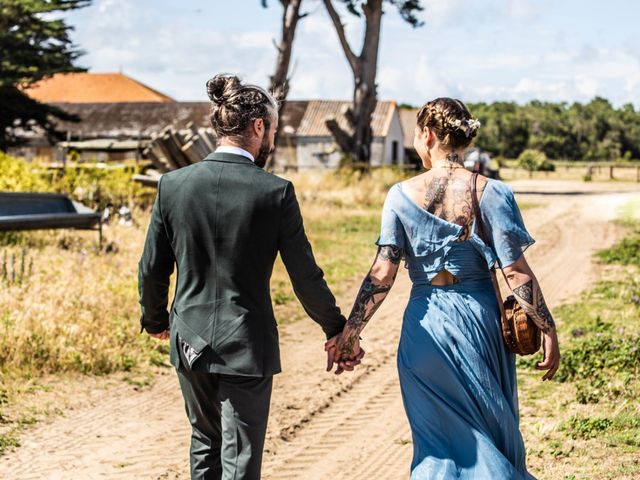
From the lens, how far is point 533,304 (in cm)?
417

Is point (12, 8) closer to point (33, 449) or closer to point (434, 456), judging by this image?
point (33, 449)

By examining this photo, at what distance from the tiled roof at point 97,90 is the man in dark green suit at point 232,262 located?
81.3m

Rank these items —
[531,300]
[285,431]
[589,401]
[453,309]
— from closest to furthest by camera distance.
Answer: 1. [453,309]
2. [531,300]
3. [285,431]
4. [589,401]

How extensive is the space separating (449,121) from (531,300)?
88 centimetres

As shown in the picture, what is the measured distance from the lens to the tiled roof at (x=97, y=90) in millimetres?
84688

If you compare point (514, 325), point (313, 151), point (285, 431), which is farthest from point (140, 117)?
point (514, 325)

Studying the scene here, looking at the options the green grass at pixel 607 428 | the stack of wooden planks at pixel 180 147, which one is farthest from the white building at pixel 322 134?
the green grass at pixel 607 428

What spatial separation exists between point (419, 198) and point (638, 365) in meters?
4.28

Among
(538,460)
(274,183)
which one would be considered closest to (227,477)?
(274,183)

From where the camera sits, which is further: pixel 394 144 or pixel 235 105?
pixel 394 144

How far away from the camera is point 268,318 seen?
12.6 ft

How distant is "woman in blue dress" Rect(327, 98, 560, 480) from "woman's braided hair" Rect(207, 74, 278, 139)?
79 cm

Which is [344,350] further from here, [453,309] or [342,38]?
[342,38]

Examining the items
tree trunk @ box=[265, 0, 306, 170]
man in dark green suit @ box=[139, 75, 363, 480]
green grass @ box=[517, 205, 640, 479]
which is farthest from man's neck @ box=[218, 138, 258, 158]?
tree trunk @ box=[265, 0, 306, 170]
